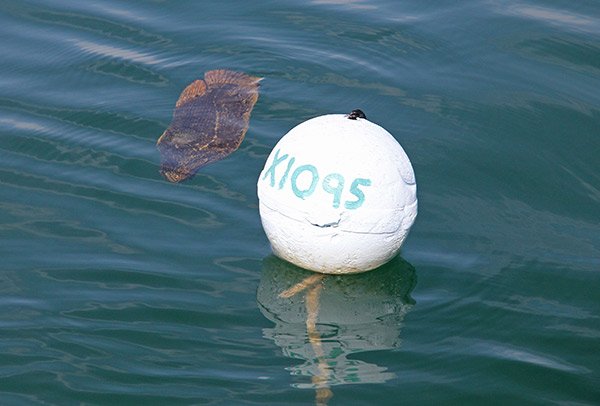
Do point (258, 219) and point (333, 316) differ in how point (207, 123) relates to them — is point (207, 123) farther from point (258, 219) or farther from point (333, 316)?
point (333, 316)

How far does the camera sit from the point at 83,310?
494 cm

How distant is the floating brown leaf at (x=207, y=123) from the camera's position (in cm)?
616

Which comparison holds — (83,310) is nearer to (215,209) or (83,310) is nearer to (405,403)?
(215,209)

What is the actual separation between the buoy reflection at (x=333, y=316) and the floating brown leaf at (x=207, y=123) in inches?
43.7

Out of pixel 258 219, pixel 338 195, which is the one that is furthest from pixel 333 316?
pixel 258 219

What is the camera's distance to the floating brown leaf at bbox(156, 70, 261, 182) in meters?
6.16

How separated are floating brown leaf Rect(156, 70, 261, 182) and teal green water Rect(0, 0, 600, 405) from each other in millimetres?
92

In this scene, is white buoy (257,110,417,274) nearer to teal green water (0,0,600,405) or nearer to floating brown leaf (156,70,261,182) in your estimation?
teal green water (0,0,600,405)

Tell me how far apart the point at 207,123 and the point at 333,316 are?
212cm

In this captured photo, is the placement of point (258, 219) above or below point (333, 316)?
above

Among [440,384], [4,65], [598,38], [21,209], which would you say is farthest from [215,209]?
[598,38]

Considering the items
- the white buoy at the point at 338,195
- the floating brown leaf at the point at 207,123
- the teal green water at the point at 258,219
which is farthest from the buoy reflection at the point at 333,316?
the floating brown leaf at the point at 207,123

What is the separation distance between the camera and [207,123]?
6.60 meters

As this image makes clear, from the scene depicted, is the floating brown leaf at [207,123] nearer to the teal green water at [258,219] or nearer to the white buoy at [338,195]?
the teal green water at [258,219]
